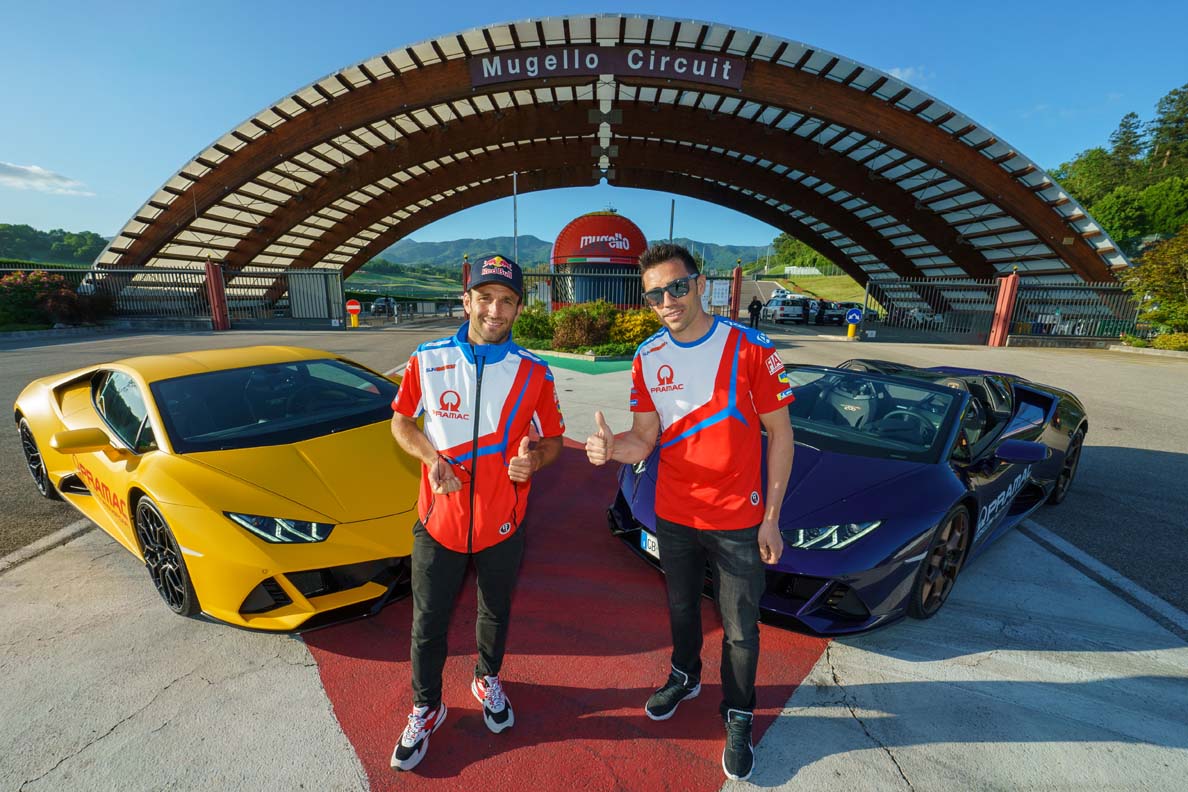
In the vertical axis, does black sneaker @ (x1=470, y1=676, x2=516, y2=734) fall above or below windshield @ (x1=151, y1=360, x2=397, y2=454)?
below

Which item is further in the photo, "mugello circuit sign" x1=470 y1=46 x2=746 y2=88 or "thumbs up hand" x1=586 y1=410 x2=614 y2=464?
"mugello circuit sign" x1=470 y1=46 x2=746 y2=88

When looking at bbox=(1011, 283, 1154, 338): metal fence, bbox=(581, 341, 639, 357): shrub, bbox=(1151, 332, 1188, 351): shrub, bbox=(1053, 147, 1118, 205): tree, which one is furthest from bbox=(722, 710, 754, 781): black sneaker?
bbox=(1053, 147, 1118, 205): tree

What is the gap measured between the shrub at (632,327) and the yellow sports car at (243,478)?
972cm

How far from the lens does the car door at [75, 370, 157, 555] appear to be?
2.85 m

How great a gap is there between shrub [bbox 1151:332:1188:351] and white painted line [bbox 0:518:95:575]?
27.1 metres

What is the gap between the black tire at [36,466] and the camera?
407cm

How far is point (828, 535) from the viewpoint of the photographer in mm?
2516

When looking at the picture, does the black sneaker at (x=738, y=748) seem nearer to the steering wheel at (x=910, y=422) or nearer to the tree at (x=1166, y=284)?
the steering wheel at (x=910, y=422)

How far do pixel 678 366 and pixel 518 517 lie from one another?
872mm

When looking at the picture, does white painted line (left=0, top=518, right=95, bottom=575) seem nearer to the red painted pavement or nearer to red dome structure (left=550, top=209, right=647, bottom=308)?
the red painted pavement

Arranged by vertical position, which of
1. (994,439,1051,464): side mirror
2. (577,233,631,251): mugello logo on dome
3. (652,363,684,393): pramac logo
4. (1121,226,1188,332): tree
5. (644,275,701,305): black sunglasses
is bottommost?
(994,439,1051,464): side mirror

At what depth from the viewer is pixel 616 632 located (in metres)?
2.71

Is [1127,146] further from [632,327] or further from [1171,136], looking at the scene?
[632,327]

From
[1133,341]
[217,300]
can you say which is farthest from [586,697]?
[1133,341]
